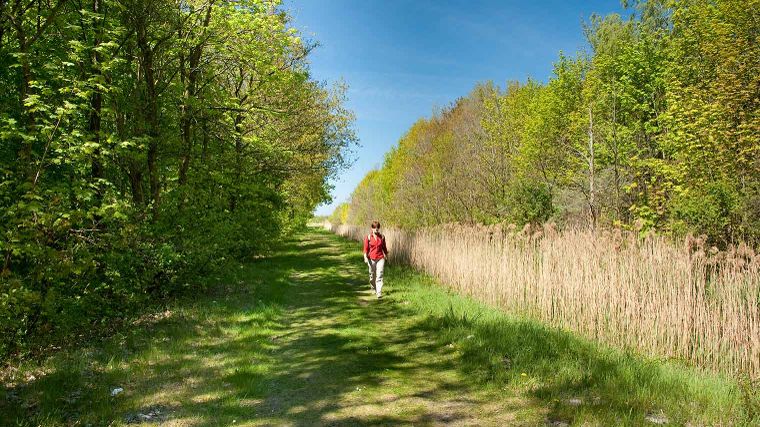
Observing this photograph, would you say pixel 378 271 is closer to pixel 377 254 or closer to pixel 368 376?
pixel 377 254

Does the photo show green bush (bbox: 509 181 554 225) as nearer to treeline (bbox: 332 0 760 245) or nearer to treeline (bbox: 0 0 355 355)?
treeline (bbox: 332 0 760 245)

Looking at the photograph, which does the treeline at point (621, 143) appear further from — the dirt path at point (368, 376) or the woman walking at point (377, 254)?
the woman walking at point (377, 254)

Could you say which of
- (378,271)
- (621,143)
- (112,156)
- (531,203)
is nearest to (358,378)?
(378,271)

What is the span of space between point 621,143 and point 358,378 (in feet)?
69.3

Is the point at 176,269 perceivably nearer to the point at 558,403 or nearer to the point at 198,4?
the point at 198,4

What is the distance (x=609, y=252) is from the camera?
7605 millimetres

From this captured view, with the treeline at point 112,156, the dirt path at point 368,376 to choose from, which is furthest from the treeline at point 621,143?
the treeline at point 112,156

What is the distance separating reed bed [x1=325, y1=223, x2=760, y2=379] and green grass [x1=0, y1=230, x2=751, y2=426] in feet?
1.70

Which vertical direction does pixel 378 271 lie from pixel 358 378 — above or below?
above

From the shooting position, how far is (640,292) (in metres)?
6.76

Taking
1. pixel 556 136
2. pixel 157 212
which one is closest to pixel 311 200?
pixel 556 136

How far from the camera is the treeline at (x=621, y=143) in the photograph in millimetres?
14984

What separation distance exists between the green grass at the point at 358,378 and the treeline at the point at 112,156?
1.02 m

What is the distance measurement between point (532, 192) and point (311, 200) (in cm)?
2194
